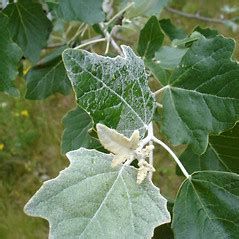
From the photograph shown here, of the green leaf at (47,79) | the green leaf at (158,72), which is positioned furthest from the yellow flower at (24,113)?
the green leaf at (158,72)

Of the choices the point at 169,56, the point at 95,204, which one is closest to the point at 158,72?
the point at 169,56

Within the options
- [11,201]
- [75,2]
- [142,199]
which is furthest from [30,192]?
[142,199]

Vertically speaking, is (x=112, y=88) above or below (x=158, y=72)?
above

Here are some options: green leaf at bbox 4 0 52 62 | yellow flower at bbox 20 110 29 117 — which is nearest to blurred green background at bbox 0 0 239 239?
yellow flower at bbox 20 110 29 117

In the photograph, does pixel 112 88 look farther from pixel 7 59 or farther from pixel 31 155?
pixel 31 155

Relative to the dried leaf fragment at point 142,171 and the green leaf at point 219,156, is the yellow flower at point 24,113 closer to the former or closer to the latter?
the green leaf at point 219,156

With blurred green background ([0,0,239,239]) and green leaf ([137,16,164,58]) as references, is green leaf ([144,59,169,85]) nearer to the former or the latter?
green leaf ([137,16,164,58])

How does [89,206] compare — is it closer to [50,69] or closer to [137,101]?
[137,101]
